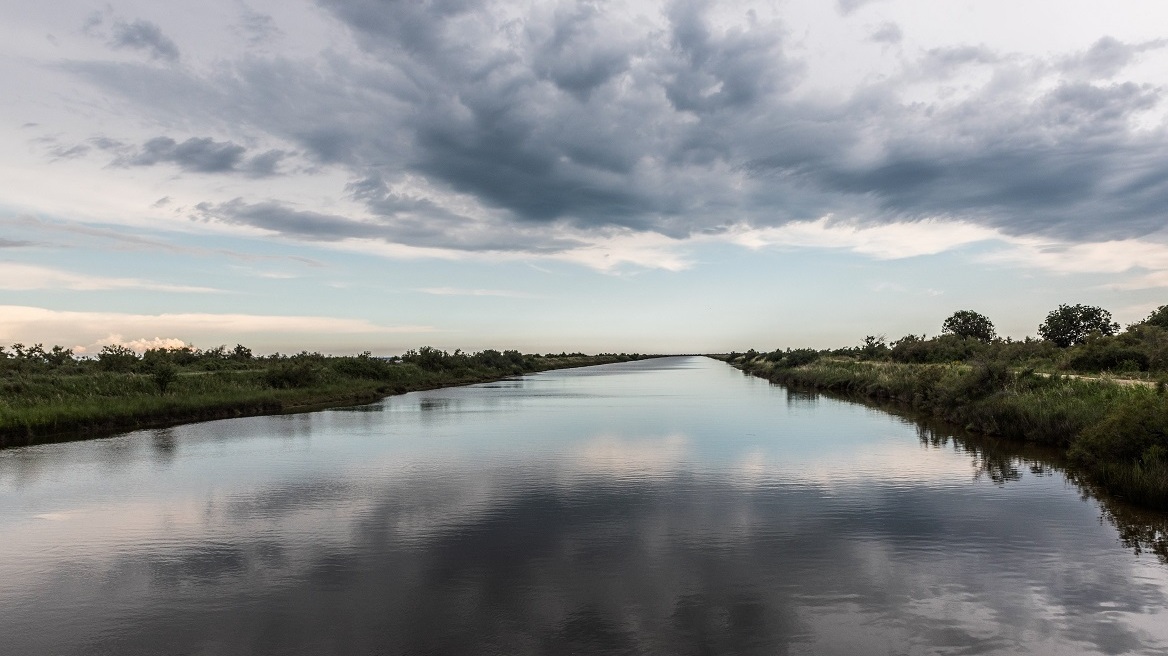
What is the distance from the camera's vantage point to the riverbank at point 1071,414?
1708cm

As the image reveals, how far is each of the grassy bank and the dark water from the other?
6.92m

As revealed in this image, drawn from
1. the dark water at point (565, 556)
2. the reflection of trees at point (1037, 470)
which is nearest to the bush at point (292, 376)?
the dark water at point (565, 556)

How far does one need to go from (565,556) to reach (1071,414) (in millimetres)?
21601

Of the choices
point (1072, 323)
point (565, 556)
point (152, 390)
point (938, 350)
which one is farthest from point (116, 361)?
point (1072, 323)

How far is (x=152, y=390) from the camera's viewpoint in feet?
133

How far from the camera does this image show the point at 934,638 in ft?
30.3

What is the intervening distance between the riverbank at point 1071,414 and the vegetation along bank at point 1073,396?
0.03m

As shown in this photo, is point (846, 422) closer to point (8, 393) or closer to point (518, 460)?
point (518, 460)

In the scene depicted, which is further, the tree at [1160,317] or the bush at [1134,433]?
the tree at [1160,317]

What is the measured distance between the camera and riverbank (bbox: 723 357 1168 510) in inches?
672

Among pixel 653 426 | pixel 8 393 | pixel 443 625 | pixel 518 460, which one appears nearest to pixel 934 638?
pixel 443 625

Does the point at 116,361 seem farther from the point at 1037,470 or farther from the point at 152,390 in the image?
the point at 1037,470

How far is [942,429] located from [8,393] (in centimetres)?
4735

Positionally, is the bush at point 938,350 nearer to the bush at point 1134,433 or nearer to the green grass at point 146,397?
the bush at point 1134,433
